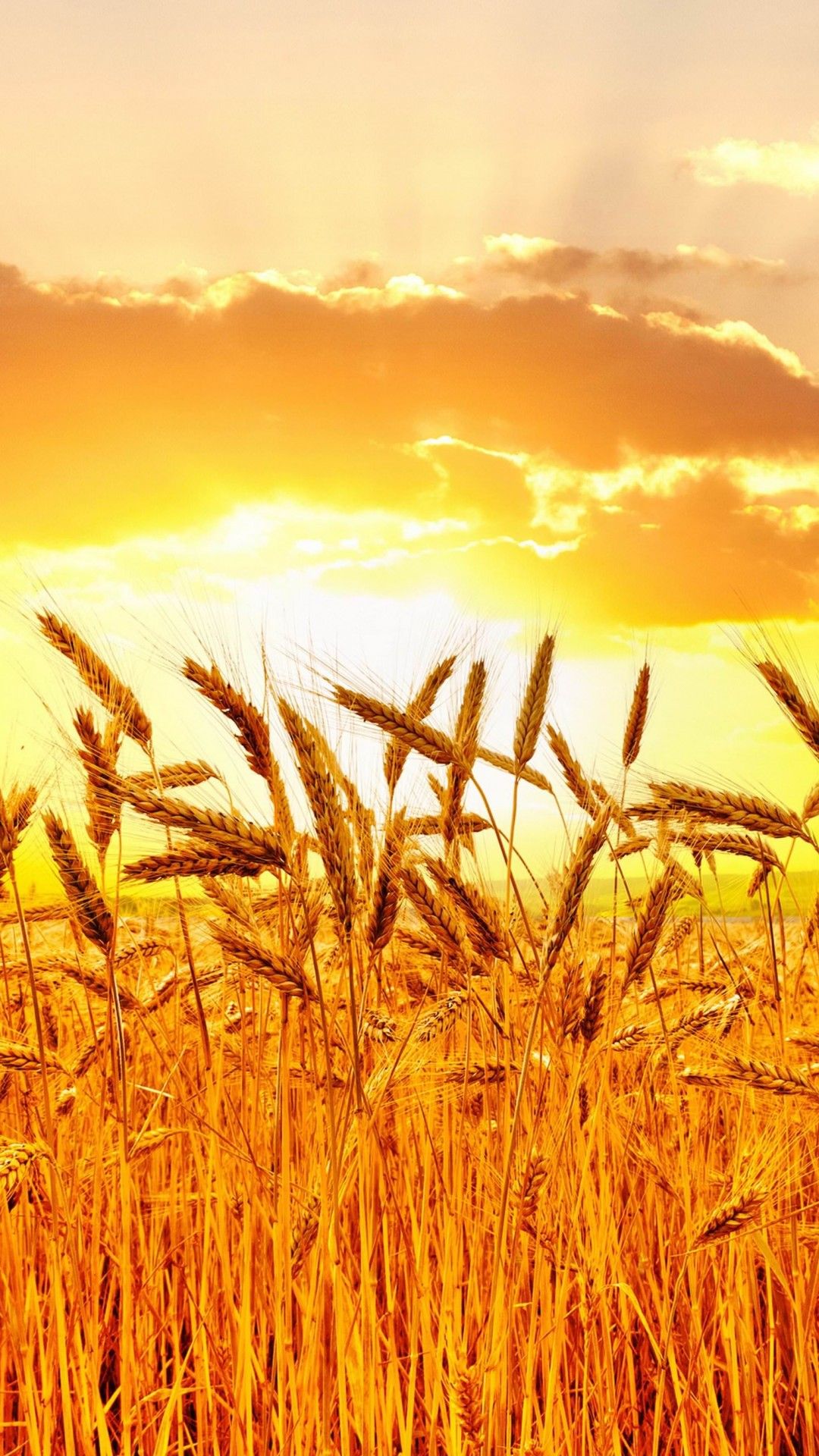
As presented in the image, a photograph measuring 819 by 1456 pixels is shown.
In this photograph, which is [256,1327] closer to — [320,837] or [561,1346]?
[561,1346]

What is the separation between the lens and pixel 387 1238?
2330mm

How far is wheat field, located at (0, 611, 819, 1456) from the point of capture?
1.94 m

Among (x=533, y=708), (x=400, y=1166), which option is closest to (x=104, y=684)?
(x=533, y=708)

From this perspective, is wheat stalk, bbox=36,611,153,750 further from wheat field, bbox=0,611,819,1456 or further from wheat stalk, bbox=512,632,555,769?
wheat stalk, bbox=512,632,555,769

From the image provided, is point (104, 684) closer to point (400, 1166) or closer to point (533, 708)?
point (533, 708)

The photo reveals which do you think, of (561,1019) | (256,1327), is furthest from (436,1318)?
(561,1019)

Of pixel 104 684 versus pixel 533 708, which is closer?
pixel 533 708

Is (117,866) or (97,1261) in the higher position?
(117,866)

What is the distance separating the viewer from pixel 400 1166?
2.70 m

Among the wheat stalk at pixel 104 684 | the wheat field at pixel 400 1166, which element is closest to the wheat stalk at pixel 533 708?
the wheat field at pixel 400 1166

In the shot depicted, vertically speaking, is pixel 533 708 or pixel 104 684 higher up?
pixel 104 684

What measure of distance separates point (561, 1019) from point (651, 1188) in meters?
0.91

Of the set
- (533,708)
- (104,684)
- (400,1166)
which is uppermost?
(104,684)

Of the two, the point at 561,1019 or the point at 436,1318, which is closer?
the point at 561,1019
